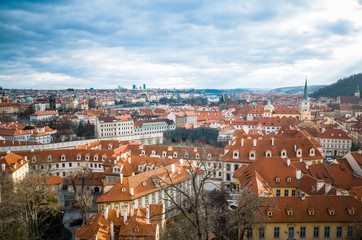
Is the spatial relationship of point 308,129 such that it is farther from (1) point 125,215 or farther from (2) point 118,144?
(1) point 125,215

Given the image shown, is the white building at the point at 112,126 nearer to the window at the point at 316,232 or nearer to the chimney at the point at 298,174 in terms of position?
the chimney at the point at 298,174

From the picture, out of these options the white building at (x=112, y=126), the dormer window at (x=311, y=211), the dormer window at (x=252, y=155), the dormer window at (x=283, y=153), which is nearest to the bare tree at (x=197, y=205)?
the dormer window at (x=311, y=211)

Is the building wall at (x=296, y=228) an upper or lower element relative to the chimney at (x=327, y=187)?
lower

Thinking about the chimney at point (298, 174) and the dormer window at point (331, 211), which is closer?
the dormer window at point (331, 211)

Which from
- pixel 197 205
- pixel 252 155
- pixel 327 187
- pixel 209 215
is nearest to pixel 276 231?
pixel 327 187

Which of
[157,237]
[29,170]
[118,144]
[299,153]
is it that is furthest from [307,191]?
[29,170]

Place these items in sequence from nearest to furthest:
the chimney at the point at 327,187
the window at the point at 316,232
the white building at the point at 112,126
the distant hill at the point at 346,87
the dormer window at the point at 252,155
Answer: the window at the point at 316,232, the chimney at the point at 327,187, the dormer window at the point at 252,155, the white building at the point at 112,126, the distant hill at the point at 346,87

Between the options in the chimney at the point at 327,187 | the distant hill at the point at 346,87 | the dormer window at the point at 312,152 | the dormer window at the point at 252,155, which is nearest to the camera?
the chimney at the point at 327,187

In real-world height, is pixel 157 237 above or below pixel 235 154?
below

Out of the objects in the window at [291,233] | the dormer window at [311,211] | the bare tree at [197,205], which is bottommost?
the window at [291,233]

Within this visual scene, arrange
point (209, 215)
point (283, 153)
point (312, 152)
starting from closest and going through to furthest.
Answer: point (209, 215), point (283, 153), point (312, 152)

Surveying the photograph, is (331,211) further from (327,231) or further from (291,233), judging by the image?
(291,233)
